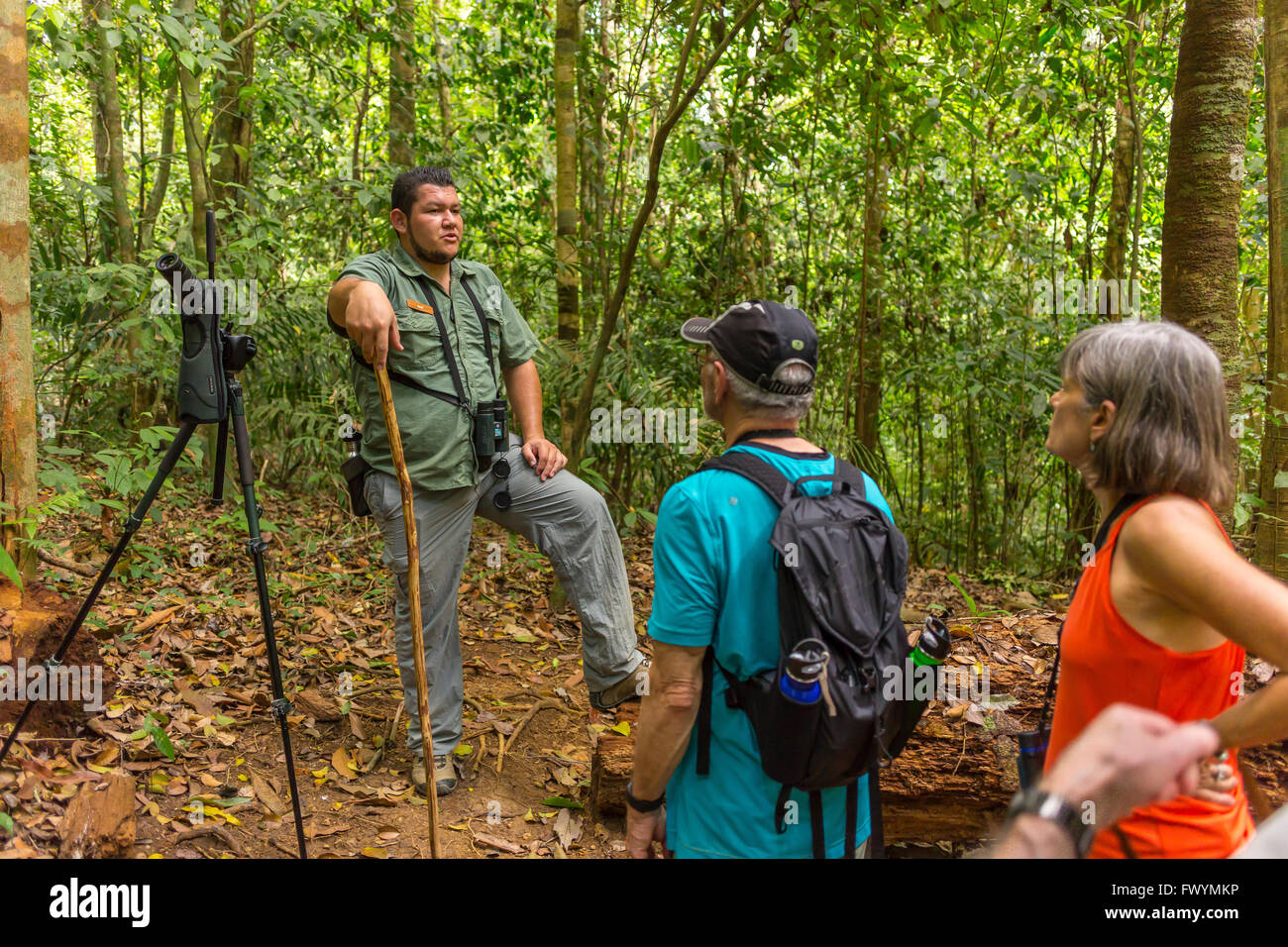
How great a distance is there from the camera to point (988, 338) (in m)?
7.73

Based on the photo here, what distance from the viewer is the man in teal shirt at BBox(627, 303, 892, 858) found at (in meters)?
1.79

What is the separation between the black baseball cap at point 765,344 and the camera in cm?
188

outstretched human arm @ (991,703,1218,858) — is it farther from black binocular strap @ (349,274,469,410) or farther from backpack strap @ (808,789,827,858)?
black binocular strap @ (349,274,469,410)

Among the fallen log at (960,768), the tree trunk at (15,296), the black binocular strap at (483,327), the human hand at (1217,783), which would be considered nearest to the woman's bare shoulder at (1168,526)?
→ the human hand at (1217,783)

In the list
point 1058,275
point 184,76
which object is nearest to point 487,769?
point 184,76

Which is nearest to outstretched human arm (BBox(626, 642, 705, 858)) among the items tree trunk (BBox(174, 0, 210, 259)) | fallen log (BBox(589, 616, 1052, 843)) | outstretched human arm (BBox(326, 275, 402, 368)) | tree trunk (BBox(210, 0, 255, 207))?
outstretched human arm (BBox(326, 275, 402, 368))

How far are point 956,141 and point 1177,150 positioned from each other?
5.57m

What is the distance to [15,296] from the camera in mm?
3586

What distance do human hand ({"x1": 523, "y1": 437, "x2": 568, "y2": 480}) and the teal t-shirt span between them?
1942mm

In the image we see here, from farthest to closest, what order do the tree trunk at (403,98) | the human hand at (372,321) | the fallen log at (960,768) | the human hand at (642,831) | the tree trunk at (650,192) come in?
the tree trunk at (403,98)
the tree trunk at (650,192)
the fallen log at (960,768)
the human hand at (372,321)
the human hand at (642,831)

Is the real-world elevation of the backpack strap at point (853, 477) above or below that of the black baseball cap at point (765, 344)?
below

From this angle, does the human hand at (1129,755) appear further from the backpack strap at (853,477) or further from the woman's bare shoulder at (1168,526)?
the backpack strap at (853,477)

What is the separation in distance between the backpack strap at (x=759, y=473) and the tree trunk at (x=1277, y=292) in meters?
2.92

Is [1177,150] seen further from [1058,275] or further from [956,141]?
[956,141]
